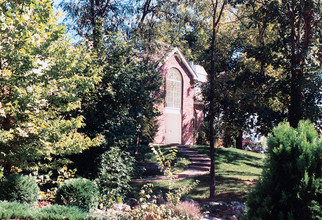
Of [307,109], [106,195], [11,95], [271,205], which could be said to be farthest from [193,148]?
[271,205]

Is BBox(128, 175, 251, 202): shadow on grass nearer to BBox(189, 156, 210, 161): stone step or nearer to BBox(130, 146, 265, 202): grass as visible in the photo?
BBox(130, 146, 265, 202): grass

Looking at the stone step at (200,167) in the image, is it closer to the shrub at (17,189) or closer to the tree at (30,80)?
the tree at (30,80)

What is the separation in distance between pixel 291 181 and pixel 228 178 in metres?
10.5

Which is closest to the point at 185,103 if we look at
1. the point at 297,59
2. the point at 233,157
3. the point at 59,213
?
the point at 233,157

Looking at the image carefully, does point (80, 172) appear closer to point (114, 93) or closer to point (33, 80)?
point (114, 93)

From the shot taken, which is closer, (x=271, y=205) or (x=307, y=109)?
(x=271, y=205)

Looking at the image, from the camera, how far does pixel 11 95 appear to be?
7.14 metres

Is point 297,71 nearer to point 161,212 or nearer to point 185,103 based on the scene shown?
point 161,212

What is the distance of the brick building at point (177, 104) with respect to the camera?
2314 centimetres

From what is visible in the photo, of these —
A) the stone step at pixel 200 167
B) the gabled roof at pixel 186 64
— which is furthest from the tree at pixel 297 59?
the gabled roof at pixel 186 64

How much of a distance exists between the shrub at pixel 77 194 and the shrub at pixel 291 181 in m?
4.87

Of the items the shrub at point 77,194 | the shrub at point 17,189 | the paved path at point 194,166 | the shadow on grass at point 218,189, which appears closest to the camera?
the shrub at point 17,189

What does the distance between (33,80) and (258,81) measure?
325 inches

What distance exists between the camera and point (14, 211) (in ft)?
19.2
